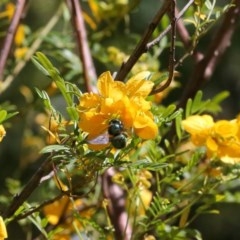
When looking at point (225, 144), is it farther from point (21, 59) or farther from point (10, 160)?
point (10, 160)

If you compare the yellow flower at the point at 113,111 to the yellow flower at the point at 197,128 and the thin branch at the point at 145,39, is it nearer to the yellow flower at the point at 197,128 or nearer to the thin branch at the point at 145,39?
the thin branch at the point at 145,39

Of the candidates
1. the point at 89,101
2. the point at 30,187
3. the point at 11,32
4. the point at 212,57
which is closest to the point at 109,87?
the point at 89,101

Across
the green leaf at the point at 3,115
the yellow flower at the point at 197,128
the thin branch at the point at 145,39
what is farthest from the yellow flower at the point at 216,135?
the green leaf at the point at 3,115

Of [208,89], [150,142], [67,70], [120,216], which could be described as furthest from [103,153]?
[208,89]

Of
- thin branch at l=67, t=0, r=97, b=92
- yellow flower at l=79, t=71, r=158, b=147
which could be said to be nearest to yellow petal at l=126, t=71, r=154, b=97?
yellow flower at l=79, t=71, r=158, b=147

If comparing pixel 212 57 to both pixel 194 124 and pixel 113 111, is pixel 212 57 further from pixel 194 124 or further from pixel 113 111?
pixel 113 111

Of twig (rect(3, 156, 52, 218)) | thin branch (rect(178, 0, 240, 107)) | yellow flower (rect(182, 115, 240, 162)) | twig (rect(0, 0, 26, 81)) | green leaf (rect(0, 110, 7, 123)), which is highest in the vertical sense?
green leaf (rect(0, 110, 7, 123))

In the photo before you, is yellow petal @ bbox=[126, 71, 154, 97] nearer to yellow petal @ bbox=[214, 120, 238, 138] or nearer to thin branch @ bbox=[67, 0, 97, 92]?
yellow petal @ bbox=[214, 120, 238, 138]
